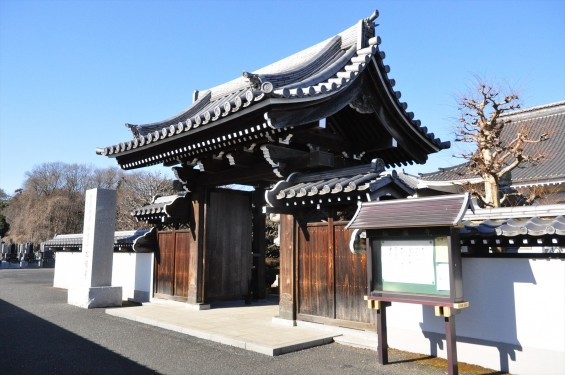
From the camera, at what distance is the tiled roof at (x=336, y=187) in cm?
679

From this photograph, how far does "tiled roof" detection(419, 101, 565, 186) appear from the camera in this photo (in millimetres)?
15695

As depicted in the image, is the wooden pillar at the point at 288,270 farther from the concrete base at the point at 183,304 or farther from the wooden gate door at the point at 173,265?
the wooden gate door at the point at 173,265

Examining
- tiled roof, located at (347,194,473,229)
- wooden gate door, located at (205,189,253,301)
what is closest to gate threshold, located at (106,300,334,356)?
wooden gate door, located at (205,189,253,301)

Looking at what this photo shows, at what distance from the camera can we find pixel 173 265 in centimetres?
1156

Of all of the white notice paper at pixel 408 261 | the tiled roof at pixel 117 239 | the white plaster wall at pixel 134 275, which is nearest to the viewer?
the white notice paper at pixel 408 261

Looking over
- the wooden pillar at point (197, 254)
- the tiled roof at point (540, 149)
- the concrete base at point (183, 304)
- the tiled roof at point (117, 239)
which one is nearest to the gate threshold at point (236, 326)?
the concrete base at point (183, 304)

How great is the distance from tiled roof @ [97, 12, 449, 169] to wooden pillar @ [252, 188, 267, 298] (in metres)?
2.77

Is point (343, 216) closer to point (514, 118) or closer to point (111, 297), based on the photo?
point (111, 297)

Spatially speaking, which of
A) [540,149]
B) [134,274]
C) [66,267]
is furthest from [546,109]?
[66,267]

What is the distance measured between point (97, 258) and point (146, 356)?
6204mm

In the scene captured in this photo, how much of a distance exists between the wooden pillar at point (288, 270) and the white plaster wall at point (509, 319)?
257cm

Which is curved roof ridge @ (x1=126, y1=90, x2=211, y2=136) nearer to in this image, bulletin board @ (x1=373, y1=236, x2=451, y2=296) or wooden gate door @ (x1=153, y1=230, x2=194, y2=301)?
wooden gate door @ (x1=153, y1=230, x2=194, y2=301)

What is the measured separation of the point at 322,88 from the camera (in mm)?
7367

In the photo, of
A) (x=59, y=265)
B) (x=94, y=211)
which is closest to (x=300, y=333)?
(x=94, y=211)
